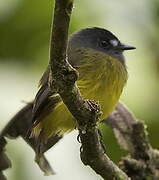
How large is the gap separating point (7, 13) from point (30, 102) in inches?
27.7

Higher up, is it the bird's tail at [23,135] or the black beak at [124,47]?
the black beak at [124,47]

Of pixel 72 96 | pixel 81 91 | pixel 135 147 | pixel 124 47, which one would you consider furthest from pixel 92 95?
pixel 72 96

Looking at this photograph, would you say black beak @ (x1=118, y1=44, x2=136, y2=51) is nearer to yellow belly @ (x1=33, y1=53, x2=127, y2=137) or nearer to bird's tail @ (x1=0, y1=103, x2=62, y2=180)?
yellow belly @ (x1=33, y1=53, x2=127, y2=137)

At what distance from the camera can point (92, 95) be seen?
4371 millimetres

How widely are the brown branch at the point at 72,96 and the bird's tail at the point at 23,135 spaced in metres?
0.93

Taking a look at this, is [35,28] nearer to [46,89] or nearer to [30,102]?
[30,102]

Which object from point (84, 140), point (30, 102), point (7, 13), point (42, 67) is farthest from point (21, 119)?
point (84, 140)

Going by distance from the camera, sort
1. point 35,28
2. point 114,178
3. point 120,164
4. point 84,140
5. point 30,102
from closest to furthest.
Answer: point 84,140, point 114,178, point 120,164, point 30,102, point 35,28

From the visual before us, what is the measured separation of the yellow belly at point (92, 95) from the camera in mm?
4387

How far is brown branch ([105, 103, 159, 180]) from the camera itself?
14.7ft

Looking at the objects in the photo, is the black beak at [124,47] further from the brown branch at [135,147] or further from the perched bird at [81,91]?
the brown branch at [135,147]

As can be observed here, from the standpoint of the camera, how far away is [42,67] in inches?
198

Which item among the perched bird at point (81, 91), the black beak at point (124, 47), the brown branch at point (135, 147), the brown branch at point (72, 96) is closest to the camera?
the brown branch at point (72, 96)

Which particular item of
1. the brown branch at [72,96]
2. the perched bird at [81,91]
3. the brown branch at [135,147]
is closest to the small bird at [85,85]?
the perched bird at [81,91]
